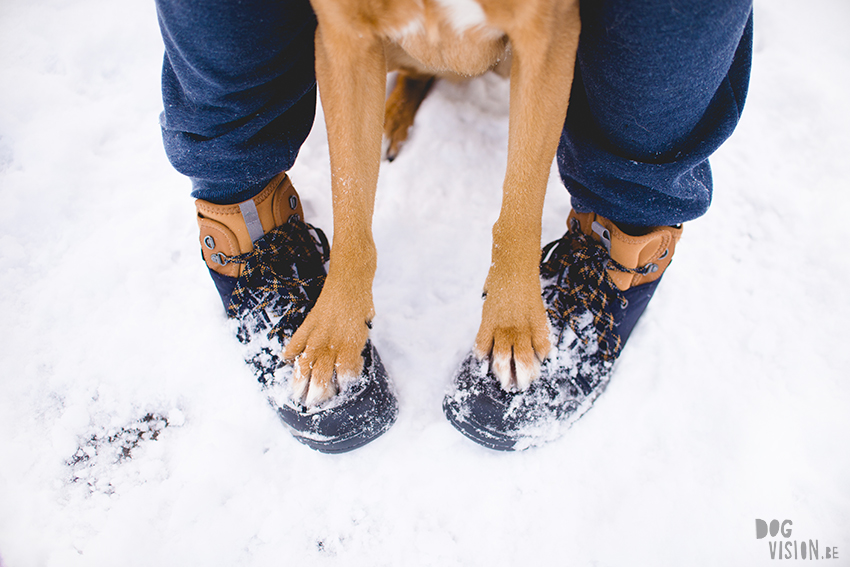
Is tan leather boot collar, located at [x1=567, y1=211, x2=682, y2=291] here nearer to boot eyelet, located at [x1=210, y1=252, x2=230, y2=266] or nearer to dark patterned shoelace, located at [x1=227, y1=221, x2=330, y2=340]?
dark patterned shoelace, located at [x1=227, y1=221, x2=330, y2=340]

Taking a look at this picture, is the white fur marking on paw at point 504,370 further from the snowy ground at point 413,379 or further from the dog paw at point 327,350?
the dog paw at point 327,350

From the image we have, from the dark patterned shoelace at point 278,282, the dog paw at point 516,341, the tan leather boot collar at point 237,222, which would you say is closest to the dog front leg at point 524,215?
the dog paw at point 516,341

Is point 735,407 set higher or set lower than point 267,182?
lower

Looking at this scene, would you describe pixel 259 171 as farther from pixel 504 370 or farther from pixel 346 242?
pixel 504 370

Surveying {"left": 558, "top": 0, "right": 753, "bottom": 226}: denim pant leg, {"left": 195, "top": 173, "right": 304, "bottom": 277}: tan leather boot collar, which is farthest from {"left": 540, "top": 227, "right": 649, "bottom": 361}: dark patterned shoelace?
{"left": 195, "top": 173, "right": 304, "bottom": 277}: tan leather boot collar

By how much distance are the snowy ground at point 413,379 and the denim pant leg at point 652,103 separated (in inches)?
19.1

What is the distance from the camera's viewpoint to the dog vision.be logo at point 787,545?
125 cm

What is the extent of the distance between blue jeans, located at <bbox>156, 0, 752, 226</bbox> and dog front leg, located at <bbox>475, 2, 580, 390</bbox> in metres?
0.13

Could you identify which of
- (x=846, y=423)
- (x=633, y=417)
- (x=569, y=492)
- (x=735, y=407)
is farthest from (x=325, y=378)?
(x=846, y=423)

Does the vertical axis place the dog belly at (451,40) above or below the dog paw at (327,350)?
above

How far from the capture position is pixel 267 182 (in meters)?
1.43

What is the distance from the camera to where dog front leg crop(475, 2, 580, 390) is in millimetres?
1036

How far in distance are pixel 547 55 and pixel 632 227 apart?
635 mm

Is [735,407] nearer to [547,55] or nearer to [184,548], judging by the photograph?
[547,55]
